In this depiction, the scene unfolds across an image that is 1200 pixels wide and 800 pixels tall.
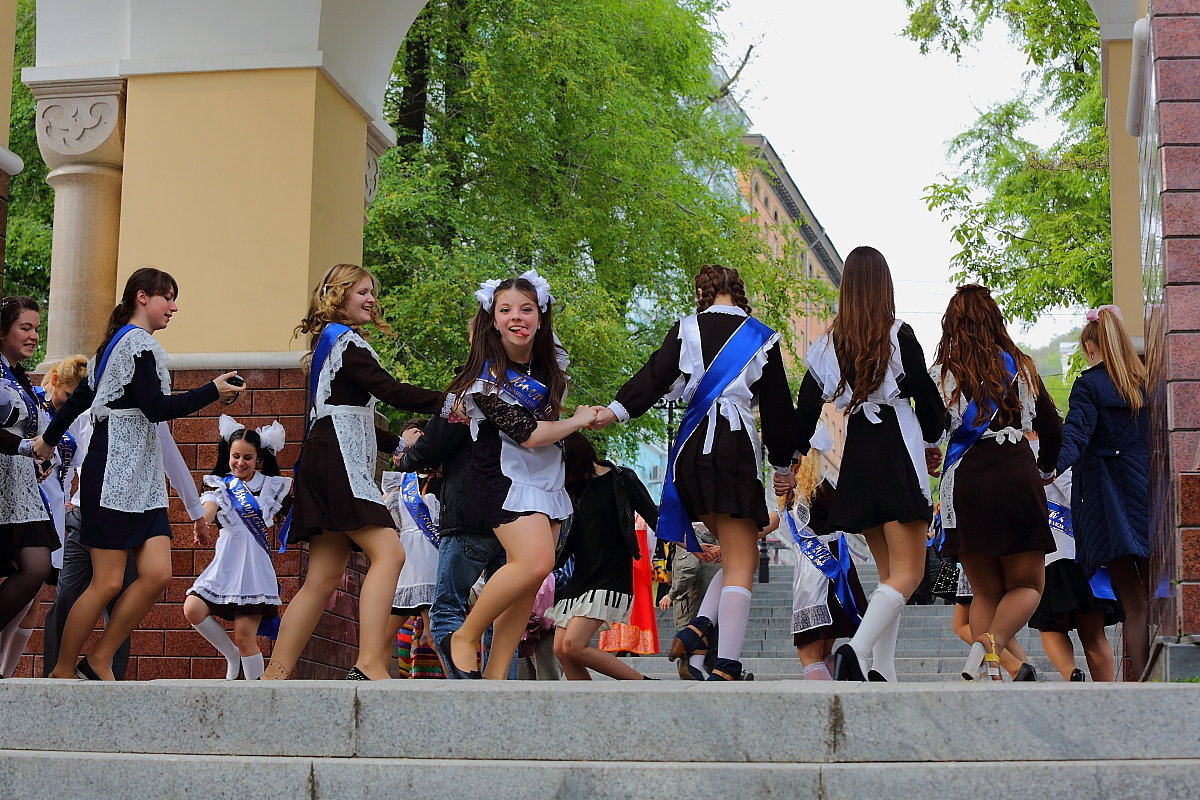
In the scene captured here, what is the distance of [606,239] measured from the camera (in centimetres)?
2584

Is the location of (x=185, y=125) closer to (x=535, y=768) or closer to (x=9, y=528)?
(x=9, y=528)

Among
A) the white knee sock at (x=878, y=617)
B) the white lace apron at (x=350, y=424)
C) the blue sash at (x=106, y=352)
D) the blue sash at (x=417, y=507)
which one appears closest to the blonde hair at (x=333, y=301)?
the white lace apron at (x=350, y=424)

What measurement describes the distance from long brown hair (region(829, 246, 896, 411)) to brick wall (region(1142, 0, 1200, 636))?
1.48 meters

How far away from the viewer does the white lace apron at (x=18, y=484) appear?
8.02 meters

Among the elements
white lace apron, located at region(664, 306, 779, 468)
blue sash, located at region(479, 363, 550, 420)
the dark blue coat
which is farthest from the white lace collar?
the dark blue coat

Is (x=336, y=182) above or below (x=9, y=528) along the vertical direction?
above

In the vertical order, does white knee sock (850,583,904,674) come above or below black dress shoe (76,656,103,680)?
above

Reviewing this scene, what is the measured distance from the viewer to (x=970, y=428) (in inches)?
326

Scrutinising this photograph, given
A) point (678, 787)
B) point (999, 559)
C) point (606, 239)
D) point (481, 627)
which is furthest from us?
point (606, 239)

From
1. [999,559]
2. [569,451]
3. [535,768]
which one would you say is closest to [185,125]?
[569,451]

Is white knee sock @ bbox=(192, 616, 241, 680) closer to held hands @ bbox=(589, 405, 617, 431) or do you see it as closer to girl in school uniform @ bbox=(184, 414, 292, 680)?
girl in school uniform @ bbox=(184, 414, 292, 680)

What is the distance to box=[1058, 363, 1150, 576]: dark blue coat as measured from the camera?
9297 mm

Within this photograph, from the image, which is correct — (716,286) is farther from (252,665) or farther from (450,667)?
(252,665)

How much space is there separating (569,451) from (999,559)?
247 cm
